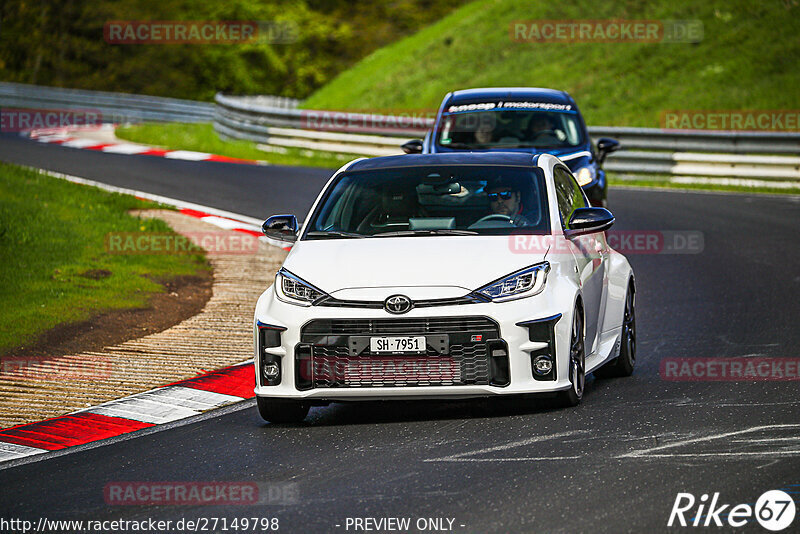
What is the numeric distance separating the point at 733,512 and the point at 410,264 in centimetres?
279

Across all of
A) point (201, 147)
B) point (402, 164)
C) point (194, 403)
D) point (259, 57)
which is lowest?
point (259, 57)

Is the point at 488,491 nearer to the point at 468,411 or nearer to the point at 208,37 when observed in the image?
the point at 468,411

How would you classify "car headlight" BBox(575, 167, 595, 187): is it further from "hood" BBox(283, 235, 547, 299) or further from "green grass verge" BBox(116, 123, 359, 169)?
"green grass verge" BBox(116, 123, 359, 169)

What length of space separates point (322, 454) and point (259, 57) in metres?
66.1

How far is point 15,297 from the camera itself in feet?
41.7

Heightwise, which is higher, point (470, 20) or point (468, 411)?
point (468, 411)

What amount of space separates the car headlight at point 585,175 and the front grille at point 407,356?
8.24m

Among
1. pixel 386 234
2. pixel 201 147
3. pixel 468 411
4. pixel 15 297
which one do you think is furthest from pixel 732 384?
pixel 201 147

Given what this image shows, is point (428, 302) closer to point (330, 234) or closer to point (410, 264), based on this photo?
point (410, 264)

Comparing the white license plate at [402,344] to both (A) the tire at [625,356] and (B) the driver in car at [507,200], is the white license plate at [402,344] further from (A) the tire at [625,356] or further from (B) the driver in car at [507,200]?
(A) the tire at [625,356]

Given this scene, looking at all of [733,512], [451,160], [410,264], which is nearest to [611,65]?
[451,160]

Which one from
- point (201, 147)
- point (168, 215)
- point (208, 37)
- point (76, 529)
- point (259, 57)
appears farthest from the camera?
point (259, 57)

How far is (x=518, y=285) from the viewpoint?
8047 mm

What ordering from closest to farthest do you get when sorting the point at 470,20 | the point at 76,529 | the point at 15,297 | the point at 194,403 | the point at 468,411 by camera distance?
1. the point at 76,529
2. the point at 468,411
3. the point at 194,403
4. the point at 15,297
5. the point at 470,20
